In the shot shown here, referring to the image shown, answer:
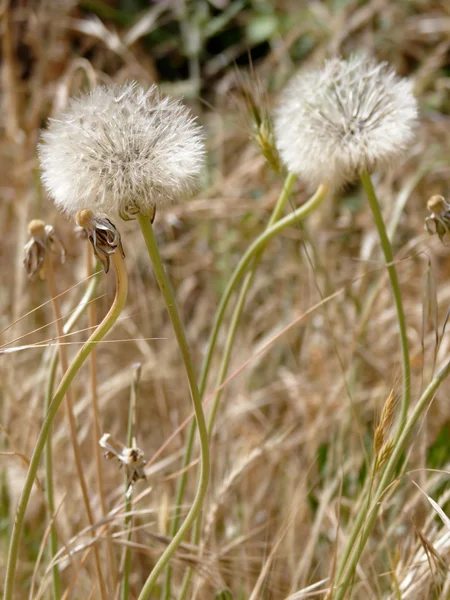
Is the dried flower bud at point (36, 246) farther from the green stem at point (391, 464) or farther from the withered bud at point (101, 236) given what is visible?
the green stem at point (391, 464)

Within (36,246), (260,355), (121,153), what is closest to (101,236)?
(121,153)

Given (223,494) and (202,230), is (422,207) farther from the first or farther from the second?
(223,494)

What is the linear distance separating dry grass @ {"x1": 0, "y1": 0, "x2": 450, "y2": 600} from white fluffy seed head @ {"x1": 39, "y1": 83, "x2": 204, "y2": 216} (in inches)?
7.2

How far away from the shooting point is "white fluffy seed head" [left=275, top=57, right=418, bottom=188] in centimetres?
69

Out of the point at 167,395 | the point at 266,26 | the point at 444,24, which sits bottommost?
the point at 167,395

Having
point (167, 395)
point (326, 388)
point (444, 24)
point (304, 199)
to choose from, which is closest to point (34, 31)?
point (304, 199)

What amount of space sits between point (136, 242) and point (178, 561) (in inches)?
46.6

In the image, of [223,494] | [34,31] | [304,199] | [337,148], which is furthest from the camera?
[304,199]

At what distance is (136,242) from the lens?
183 centimetres

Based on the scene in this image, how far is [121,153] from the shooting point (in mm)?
551

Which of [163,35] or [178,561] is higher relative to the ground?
[163,35]

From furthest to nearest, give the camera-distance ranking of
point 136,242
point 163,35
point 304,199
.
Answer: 1. point 163,35
2. point 304,199
3. point 136,242

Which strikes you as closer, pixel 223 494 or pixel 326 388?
pixel 223 494

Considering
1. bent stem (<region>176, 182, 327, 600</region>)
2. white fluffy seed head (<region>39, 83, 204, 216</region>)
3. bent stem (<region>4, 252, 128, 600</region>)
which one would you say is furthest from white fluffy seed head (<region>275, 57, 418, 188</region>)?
bent stem (<region>4, 252, 128, 600</region>)
